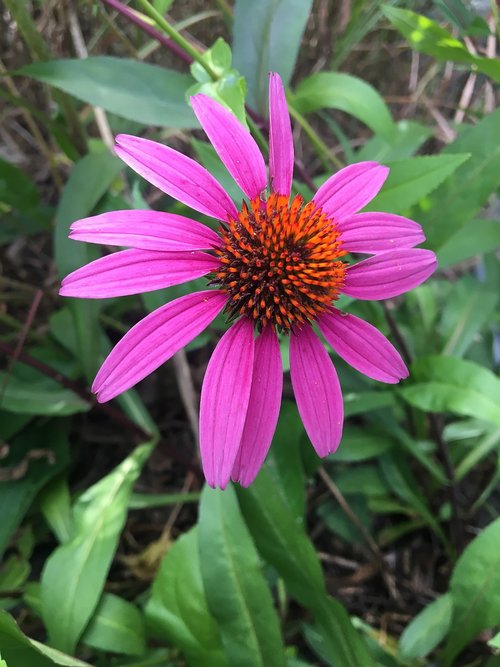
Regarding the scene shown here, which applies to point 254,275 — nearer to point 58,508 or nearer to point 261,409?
point 261,409

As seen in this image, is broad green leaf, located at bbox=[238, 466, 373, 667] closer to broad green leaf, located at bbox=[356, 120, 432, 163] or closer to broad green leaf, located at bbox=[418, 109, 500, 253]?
broad green leaf, located at bbox=[418, 109, 500, 253]

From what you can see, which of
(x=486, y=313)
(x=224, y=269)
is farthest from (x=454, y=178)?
(x=224, y=269)

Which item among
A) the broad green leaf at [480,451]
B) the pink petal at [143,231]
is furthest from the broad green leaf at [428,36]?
the broad green leaf at [480,451]

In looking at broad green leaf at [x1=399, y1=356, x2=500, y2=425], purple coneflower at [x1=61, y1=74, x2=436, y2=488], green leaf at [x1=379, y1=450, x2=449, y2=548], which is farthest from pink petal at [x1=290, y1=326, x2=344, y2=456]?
green leaf at [x1=379, y1=450, x2=449, y2=548]

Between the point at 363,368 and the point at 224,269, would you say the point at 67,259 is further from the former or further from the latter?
the point at 363,368

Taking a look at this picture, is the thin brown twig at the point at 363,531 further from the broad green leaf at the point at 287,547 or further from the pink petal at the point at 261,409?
the pink petal at the point at 261,409
